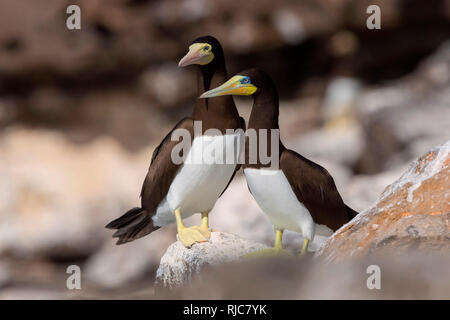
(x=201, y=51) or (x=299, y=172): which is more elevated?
(x=201, y=51)

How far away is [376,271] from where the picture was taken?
2934mm

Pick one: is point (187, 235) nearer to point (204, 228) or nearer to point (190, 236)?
point (190, 236)

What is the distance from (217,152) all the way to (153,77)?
26.5ft

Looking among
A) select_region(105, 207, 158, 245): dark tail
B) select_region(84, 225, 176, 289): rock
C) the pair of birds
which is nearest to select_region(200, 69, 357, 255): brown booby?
the pair of birds

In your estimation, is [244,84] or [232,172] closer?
[244,84]

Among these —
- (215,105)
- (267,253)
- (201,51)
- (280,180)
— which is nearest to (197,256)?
(267,253)

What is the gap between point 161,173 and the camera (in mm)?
3943

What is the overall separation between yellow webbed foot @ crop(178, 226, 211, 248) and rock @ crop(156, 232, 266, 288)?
0.9 inches

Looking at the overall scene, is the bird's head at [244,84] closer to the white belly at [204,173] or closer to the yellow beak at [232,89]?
the yellow beak at [232,89]

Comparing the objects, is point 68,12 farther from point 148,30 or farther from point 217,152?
point 217,152

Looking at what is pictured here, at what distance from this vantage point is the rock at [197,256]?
378cm

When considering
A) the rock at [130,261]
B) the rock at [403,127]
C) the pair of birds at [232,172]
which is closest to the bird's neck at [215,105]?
the pair of birds at [232,172]

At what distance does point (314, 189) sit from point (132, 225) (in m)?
1.04

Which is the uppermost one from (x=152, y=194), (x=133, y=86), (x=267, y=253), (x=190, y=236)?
(x=133, y=86)
